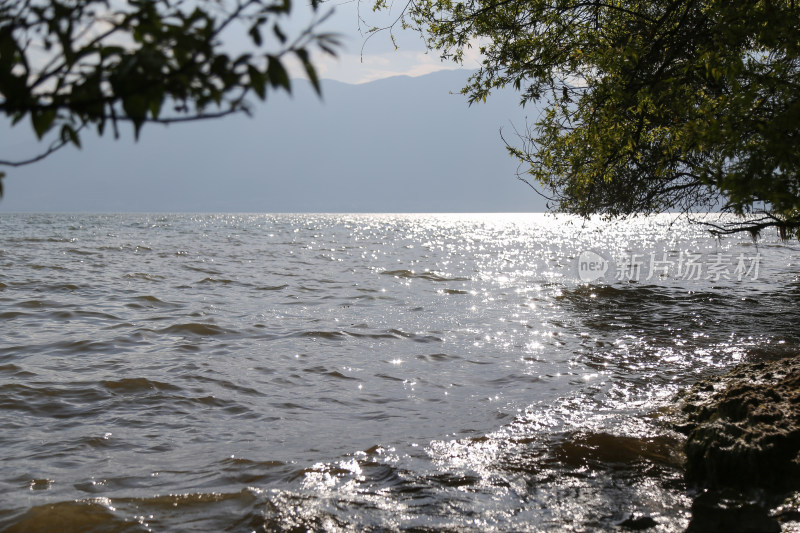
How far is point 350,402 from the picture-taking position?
7.68 m

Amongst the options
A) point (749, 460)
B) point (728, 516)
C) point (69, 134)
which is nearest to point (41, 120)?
point (69, 134)

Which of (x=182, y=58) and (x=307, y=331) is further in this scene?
(x=307, y=331)

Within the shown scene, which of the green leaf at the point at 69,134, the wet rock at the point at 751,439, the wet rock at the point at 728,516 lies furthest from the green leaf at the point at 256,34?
the wet rock at the point at 751,439

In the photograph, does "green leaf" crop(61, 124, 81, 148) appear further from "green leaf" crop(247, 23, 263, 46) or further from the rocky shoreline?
the rocky shoreline

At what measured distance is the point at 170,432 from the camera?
6.46 meters

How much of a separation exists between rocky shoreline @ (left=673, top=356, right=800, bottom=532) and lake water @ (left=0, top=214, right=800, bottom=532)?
23 centimetres

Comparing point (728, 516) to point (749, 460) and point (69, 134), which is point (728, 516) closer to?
point (749, 460)

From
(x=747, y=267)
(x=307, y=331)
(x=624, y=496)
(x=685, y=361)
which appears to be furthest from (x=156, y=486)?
(x=747, y=267)

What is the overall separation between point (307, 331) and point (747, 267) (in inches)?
893

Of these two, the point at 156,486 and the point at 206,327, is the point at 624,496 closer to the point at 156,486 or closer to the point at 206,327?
the point at 156,486

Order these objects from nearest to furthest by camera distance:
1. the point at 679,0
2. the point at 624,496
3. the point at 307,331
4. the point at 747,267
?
the point at 624,496, the point at 679,0, the point at 307,331, the point at 747,267

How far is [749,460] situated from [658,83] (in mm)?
6094

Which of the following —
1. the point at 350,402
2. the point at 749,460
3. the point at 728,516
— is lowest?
the point at 350,402

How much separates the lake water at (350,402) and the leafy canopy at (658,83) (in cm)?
284
